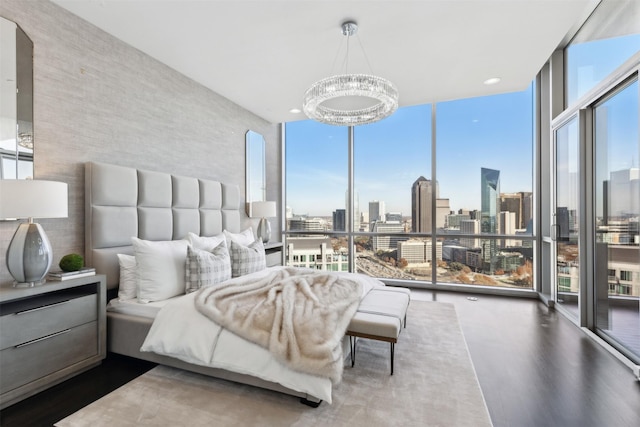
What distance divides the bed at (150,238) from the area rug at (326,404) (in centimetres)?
10

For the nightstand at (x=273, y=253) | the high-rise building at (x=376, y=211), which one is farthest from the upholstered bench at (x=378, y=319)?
the high-rise building at (x=376, y=211)

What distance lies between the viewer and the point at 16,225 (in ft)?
7.23

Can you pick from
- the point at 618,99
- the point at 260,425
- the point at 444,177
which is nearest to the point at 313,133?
the point at 444,177

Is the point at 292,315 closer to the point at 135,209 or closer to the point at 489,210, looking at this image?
the point at 135,209

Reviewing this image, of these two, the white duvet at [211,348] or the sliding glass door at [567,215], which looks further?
the sliding glass door at [567,215]

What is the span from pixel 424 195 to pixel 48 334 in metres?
4.65

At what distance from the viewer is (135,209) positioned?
2.87 meters

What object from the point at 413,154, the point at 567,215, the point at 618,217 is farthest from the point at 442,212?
the point at 618,217

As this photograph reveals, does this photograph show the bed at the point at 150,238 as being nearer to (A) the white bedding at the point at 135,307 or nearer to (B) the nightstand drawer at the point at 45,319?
(A) the white bedding at the point at 135,307

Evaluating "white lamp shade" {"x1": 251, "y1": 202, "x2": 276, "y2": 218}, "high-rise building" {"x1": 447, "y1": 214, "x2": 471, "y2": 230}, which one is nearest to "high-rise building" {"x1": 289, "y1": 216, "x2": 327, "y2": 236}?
"white lamp shade" {"x1": 251, "y1": 202, "x2": 276, "y2": 218}

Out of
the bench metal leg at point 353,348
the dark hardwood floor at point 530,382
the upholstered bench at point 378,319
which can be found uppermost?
the upholstered bench at point 378,319

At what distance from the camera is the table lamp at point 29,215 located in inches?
74.0

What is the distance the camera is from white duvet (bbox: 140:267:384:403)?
1.79 meters

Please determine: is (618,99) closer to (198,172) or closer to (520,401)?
(520,401)
